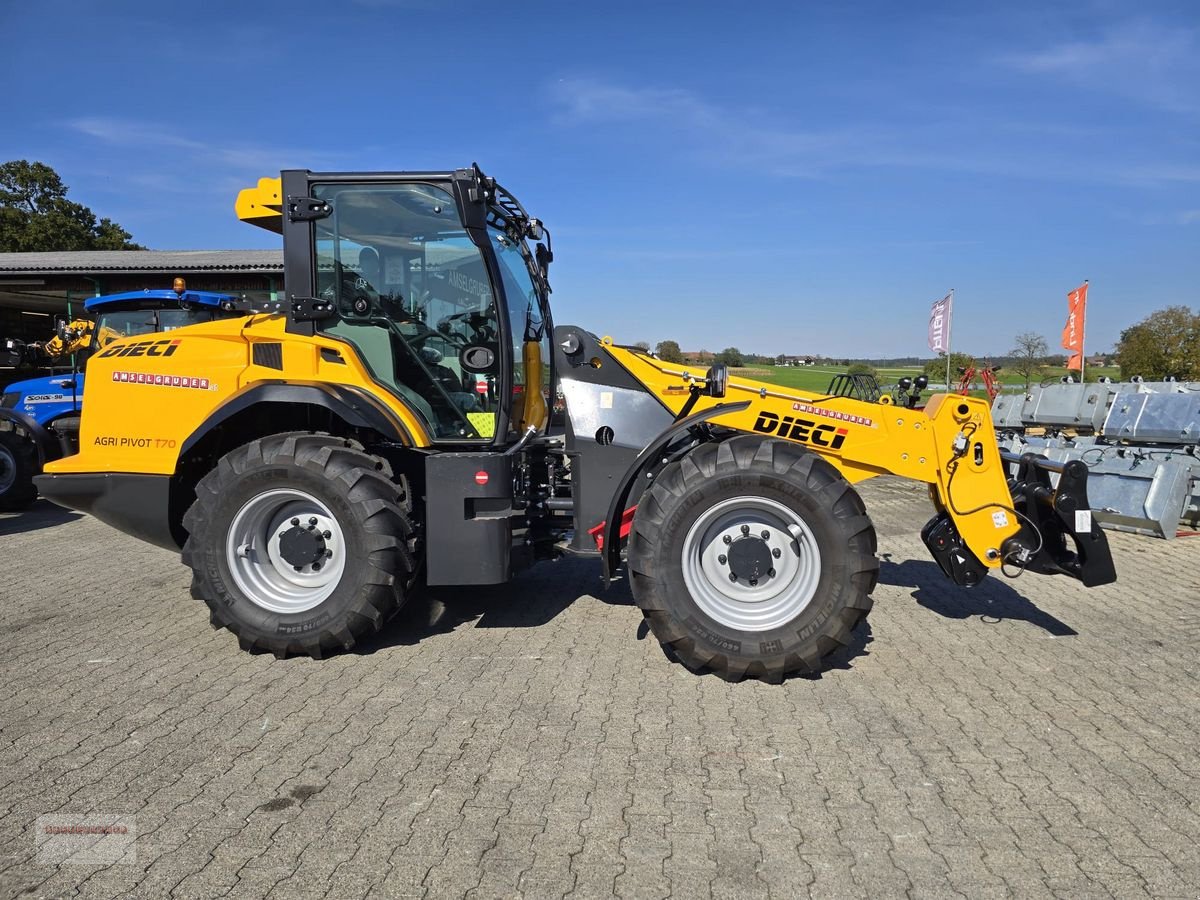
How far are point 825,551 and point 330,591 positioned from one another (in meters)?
2.82

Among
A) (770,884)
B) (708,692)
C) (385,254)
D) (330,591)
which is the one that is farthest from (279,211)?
(770,884)

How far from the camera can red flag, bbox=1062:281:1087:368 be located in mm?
19172

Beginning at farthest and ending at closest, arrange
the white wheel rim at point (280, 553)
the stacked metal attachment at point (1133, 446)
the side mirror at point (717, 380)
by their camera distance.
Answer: the stacked metal attachment at point (1133, 446)
the side mirror at point (717, 380)
the white wheel rim at point (280, 553)

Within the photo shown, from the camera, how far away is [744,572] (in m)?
4.31

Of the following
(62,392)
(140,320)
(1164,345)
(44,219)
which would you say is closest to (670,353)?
(140,320)

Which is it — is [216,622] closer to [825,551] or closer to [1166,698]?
[825,551]

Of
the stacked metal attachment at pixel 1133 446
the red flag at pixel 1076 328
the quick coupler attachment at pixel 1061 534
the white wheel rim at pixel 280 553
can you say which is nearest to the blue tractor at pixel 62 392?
the white wheel rim at pixel 280 553

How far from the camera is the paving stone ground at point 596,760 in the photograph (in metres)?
2.63

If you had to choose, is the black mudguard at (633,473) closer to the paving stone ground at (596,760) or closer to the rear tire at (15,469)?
the paving stone ground at (596,760)

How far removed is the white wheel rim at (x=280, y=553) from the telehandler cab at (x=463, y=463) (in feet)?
0.04

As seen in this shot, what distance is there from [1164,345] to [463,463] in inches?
1231

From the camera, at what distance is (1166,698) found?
13.2ft

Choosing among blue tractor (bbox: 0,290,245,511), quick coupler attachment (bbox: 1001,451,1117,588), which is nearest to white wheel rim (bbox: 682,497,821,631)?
quick coupler attachment (bbox: 1001,451,1117,588)

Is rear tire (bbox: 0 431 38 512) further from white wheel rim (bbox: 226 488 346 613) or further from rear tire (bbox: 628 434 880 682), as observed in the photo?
rear tire (bbox: 628 434 880 682)
